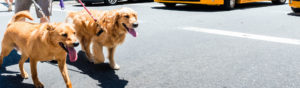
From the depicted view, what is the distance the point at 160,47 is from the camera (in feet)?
17.9

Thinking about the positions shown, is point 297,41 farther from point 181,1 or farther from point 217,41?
point 181,1

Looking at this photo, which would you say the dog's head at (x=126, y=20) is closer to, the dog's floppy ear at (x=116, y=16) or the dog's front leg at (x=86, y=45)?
the dog's floppy ear at (x=116, y=16)

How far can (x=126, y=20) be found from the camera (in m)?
3.67

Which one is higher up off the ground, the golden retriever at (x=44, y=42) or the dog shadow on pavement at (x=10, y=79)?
the golden retriever at (x=44, y=42)

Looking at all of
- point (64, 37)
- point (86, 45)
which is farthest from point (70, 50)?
point (86, 45)

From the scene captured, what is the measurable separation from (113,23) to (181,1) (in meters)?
7.82

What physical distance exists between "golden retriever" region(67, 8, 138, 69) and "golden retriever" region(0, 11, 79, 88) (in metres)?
0.89

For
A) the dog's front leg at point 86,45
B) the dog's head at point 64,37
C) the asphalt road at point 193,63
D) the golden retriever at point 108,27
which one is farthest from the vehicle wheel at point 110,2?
the dog's head at point 64,37

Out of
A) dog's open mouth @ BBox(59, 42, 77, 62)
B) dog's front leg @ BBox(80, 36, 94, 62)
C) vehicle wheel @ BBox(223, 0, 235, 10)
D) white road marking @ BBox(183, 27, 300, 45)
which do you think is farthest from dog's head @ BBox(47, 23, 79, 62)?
vehicle wheel @ BBox(223, 0, 235, 10)

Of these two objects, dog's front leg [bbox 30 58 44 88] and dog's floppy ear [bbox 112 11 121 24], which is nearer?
dog's front leg [bbox 30 58 44 88]

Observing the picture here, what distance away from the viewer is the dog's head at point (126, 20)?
3639mm

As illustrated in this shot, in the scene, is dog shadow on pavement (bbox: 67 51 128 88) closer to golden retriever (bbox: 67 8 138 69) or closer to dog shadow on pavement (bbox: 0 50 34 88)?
golden retriever (bbox: 67 8 138 69)

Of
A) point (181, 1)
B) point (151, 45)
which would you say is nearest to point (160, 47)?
point (151, 45)

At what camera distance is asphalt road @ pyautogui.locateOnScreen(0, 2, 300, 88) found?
3.59 metres
